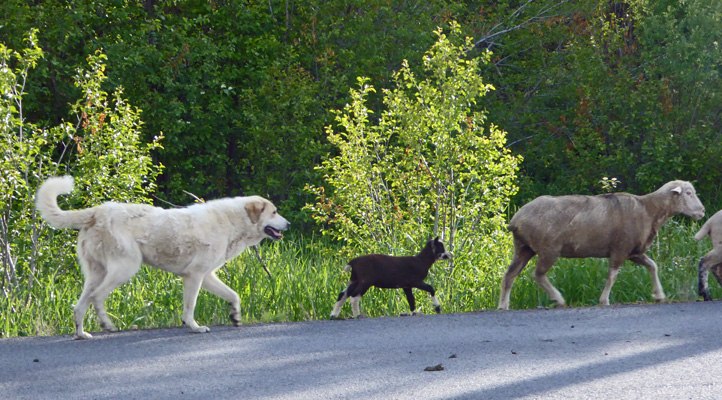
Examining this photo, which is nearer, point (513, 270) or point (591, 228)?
point (591, 228)

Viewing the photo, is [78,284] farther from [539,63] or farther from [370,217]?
[539,63]

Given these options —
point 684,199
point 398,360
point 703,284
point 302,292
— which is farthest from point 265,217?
→ point 703,284

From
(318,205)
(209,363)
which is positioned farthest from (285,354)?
(318,205)

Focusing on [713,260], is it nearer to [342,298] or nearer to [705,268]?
[705,268]

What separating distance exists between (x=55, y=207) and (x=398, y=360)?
319 cm

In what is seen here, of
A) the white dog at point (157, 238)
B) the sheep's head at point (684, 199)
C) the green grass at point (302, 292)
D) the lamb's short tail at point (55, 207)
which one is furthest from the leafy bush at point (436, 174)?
the lamb's short tail at point (55, 207)

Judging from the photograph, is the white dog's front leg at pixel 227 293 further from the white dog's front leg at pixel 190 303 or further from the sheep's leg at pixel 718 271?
the sheep's leg at pixel 718 271

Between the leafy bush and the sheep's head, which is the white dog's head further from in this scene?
the sheep's head

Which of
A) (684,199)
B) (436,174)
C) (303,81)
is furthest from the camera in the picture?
(303,81)

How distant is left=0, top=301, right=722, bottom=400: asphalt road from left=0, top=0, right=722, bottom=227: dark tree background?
8.41 metres

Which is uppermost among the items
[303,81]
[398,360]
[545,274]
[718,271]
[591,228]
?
[303,81]

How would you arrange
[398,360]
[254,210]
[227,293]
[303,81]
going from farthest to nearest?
[303,81], [254,210], [227,293], [398,360]

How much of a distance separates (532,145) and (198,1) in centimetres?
792

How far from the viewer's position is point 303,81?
15.4 m
